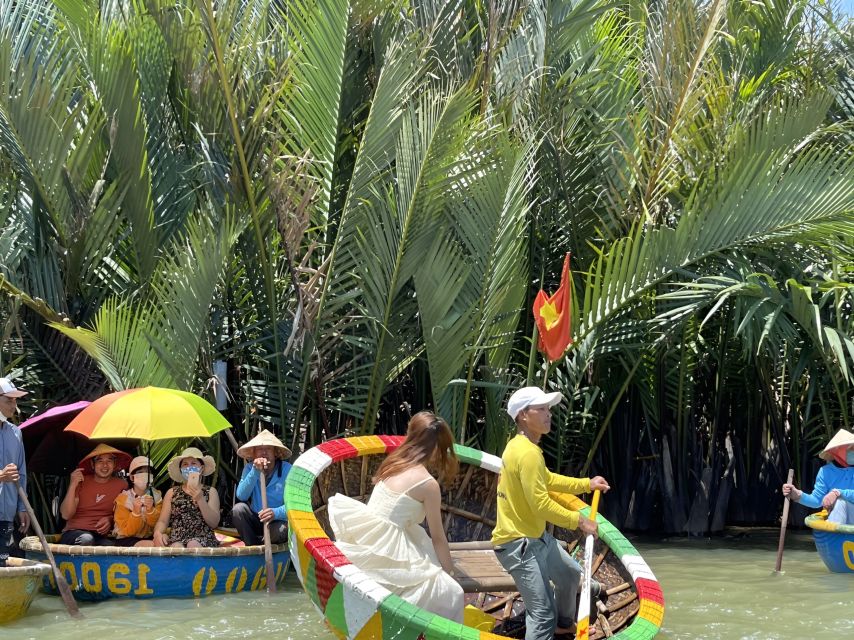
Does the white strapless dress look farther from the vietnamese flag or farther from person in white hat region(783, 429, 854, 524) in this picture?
person in white hat region(783, 429, 854, 524)

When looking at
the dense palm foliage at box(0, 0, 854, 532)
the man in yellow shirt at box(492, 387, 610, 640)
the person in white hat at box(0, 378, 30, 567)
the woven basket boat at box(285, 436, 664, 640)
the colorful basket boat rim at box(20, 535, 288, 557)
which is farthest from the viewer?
the dense palm foliage at box(0, 0, 854, 532)

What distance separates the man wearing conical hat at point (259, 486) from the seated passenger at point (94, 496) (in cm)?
89

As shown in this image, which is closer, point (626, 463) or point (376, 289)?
point (376, 289)

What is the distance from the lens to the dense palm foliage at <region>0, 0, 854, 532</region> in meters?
9.07

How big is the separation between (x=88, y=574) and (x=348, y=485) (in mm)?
1786

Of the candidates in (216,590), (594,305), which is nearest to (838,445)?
(594,305)

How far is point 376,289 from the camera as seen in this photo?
9.21 metres

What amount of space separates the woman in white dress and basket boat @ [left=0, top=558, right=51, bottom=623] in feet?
7.30

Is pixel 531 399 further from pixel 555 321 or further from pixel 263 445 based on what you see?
pixel 263 445

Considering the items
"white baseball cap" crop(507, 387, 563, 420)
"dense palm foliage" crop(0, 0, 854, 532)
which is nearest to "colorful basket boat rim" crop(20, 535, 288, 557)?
"dense palm foliage" crop(0, 0, 854, 532)

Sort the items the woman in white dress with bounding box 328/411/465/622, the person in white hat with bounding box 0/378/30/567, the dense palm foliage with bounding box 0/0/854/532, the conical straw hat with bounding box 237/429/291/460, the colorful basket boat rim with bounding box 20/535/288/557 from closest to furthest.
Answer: the woman in white dress with bounding box 328/411/465/622 < the person in white hat with bounding box 0/378/30/567 < the colorful basket boat rim with bounding box 20/535/288/557 < the conical straw hat with bounding box 237/429/291/460 < the dense palm foliage with bounding box 0/0/854/532

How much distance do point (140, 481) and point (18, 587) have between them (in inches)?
51.6

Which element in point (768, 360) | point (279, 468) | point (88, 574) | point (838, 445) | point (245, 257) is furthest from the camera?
point (768, 360)

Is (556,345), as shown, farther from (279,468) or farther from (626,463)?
(626,463)
